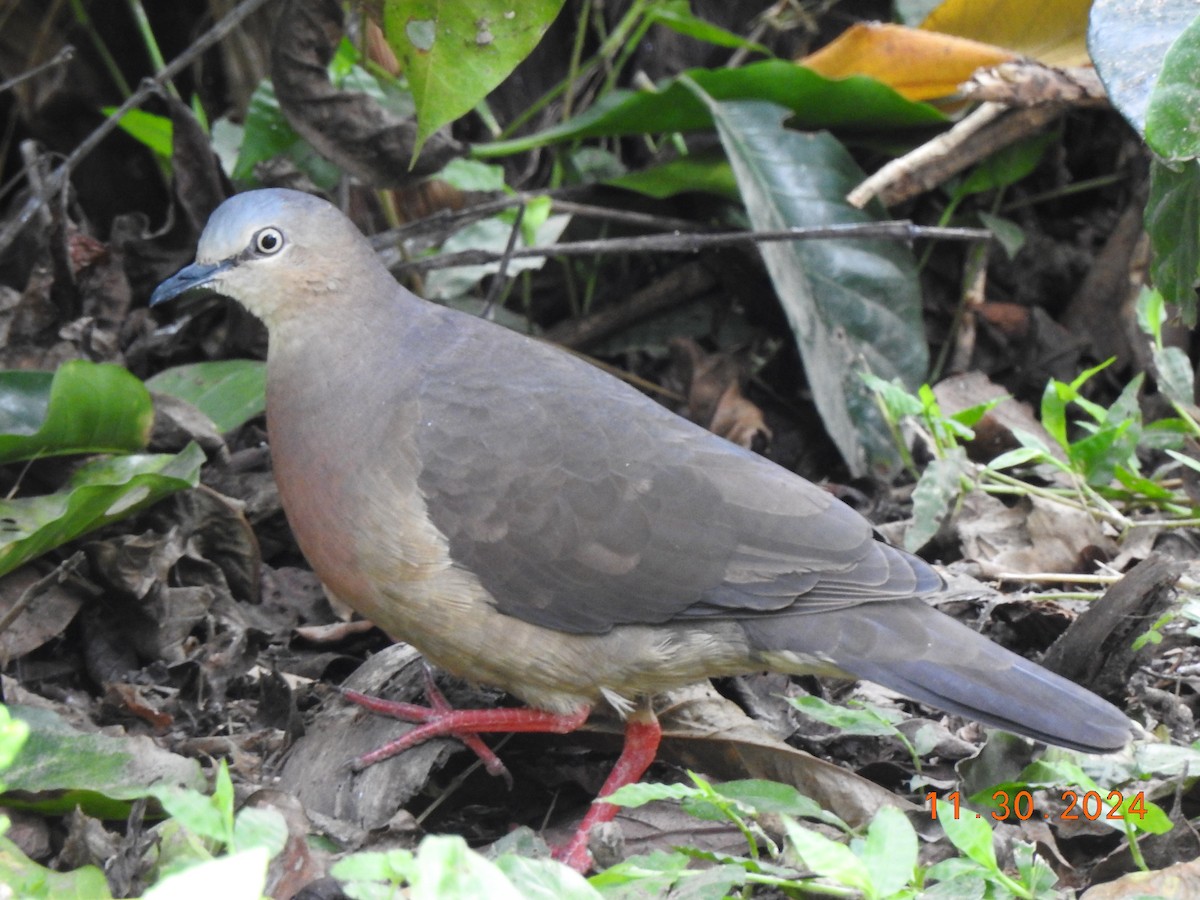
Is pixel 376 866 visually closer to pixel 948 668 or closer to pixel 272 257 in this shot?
pixel 948 668

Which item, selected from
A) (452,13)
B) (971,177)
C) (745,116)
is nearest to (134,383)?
(452,13)

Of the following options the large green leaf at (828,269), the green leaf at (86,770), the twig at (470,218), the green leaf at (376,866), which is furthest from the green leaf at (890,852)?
the twig at (470,218)

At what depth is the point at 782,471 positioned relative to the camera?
3.37 m

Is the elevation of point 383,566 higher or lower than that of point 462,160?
lower

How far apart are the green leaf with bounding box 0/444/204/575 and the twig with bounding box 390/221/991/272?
4.10 ft

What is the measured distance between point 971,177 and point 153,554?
3.26 metres

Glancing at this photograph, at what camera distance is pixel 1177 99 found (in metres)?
2.57

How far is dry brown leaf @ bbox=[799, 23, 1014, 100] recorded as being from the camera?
4.93 meters

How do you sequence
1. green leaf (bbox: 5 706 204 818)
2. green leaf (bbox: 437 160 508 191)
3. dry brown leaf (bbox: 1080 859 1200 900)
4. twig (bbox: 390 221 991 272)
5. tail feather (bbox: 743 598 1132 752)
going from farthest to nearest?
green leaf (bbox: 437 160 508 191), twig (bbox: 390 221 991 272), tail feather (bbox: 743 598 1132 752), green leaf (bbox: 5 706 204 818), dry brown leaf (bbox: 1080 859 1200 900)

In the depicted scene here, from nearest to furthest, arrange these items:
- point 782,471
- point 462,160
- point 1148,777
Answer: point 1148,777
point 782,471
point 462,160

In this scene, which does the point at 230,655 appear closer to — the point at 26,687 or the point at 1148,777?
the point at 26,687

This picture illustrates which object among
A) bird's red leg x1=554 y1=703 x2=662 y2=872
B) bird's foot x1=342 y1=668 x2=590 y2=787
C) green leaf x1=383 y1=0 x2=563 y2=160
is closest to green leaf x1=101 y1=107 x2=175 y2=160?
green leaf x1=383 y1=0 x2=563 y2=160

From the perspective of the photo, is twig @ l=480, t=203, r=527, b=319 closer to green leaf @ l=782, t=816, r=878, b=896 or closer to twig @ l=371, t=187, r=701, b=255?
twig @ l=371, t=187, r=701, b=255

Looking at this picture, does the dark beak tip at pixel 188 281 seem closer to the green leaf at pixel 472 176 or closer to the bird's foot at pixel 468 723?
the bird's foot at pixel 468 723
